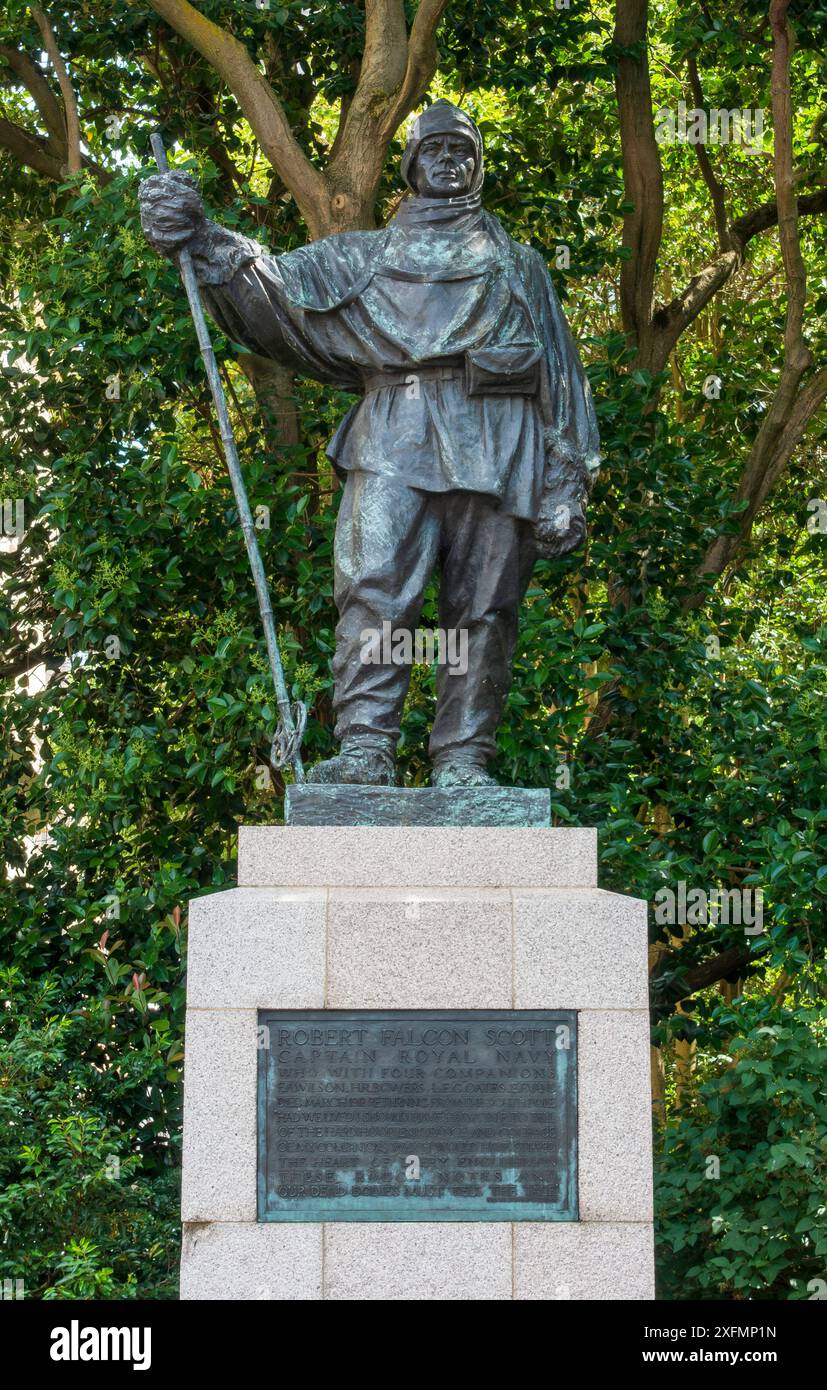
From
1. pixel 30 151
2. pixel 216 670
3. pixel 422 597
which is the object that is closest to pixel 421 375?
pixel 422 597

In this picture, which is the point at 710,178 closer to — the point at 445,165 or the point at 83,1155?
the point at 445,165

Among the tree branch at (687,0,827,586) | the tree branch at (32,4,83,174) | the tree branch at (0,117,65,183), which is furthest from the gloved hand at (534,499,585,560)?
the tree branch at (0,117,65,183)

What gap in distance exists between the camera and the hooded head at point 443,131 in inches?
245

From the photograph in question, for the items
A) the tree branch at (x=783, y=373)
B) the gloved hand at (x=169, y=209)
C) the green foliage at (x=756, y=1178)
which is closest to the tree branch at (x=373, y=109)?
the tree branch at (x=783, y=373)

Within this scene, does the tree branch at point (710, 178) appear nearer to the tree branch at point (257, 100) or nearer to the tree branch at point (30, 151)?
the tree branch at point (257, 100)

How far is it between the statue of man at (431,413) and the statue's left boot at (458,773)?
0.01m

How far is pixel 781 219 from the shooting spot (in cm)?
1057

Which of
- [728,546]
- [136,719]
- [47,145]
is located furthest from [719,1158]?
[47,145]

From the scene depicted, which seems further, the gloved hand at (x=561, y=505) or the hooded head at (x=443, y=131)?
the hooded head at (x=443, y=131)

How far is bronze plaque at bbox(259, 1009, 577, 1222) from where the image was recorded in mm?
5168

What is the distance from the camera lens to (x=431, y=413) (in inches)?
237

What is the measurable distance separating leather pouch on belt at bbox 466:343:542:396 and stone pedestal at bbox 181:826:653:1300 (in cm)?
175

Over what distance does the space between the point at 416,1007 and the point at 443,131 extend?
3.06 m

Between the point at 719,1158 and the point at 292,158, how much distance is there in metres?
5.61
